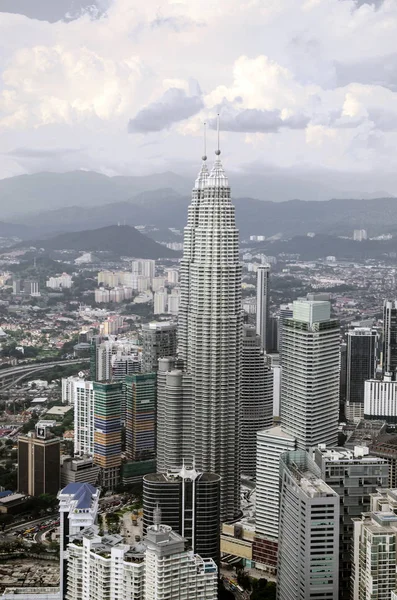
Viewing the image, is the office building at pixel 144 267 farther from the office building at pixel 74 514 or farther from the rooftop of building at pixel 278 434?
the office building at pixel 74 514

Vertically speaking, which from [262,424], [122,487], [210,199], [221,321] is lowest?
[122,487]

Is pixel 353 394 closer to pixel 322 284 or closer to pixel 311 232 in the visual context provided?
pixel 322 284

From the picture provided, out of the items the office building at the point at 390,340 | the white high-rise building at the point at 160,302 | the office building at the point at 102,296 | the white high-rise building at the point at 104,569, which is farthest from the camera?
the office building at the point at 102,296

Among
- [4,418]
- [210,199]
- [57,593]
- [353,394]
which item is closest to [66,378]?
[4,418]

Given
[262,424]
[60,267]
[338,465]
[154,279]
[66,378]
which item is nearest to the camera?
[338,465]

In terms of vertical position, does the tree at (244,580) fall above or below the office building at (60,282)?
below

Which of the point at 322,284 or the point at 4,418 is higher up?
the point at 322,284

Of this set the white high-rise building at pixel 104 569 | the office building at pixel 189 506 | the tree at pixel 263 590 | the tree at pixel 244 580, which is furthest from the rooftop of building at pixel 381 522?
the tree at pixel 244 580
